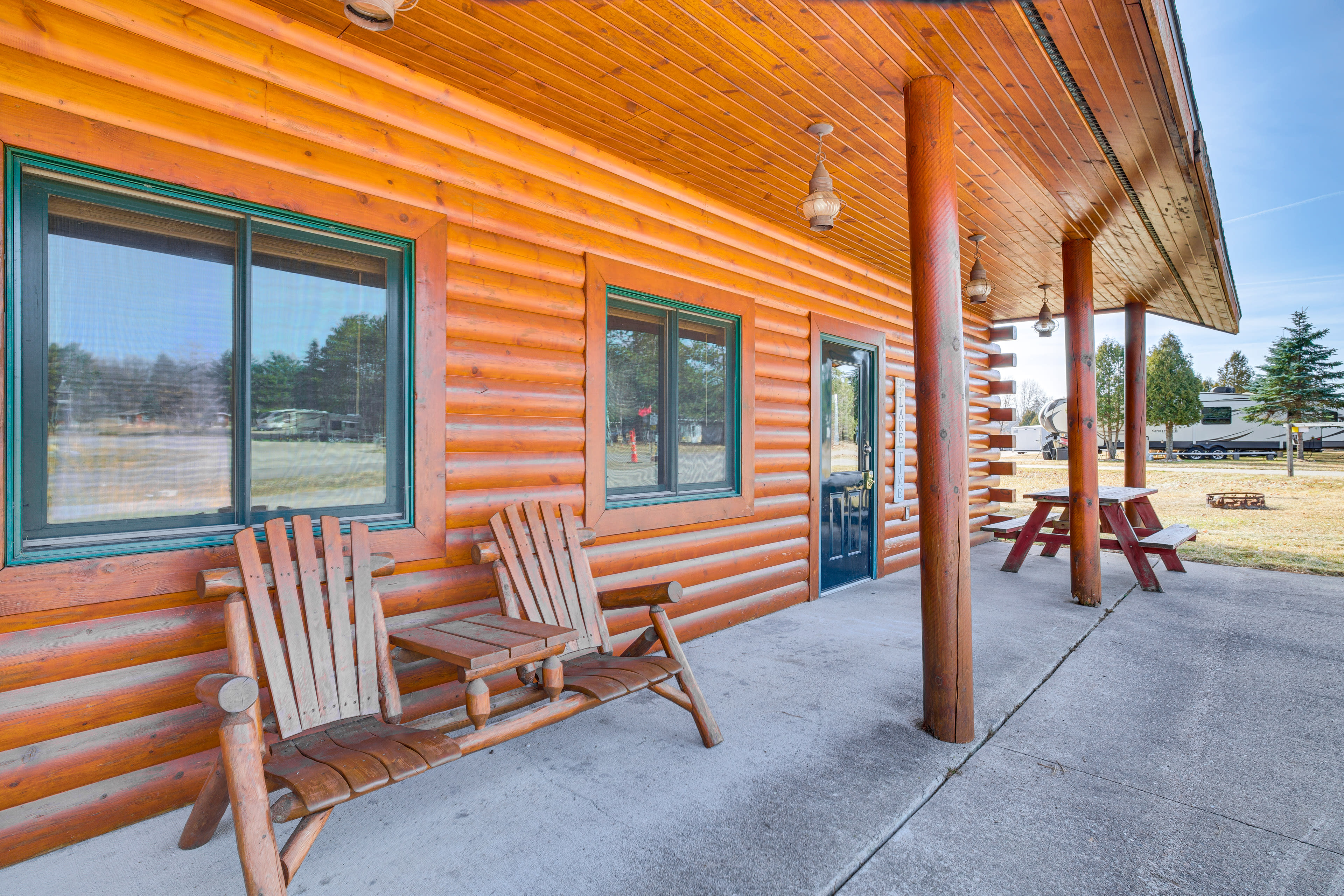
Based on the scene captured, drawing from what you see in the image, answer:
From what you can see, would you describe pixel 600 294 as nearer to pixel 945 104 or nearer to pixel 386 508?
pixel 386 508

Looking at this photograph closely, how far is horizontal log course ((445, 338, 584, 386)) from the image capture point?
269cm

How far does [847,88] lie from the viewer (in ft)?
8.85

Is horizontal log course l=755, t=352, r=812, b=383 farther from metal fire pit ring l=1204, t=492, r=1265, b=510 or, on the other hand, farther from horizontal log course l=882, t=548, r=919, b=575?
metal fire pit ring l=1204, t=492, r=1265, b=510

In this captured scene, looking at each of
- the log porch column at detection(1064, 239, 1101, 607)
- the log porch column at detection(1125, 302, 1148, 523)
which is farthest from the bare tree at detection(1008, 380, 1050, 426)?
the log porch column at detection(1064, 239, 1101, 607)

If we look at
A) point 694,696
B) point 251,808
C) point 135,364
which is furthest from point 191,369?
point 694,696

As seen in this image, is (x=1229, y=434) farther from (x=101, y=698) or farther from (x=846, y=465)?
(x=101, y=698)

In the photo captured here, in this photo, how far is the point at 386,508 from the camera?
248 cm

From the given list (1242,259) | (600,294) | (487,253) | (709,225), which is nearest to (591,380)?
(600,294)

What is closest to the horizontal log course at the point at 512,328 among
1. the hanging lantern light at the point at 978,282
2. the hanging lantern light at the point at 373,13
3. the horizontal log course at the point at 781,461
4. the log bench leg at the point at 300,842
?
the hanging lantern light at the point at 373,13

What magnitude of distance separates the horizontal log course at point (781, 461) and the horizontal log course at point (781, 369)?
54cm

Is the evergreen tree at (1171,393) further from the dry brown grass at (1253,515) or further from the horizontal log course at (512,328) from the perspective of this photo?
the horizontal log course at (512,328)

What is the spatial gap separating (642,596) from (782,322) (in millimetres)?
2695

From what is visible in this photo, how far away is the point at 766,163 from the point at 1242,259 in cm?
4296

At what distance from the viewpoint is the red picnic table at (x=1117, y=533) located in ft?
16.8
